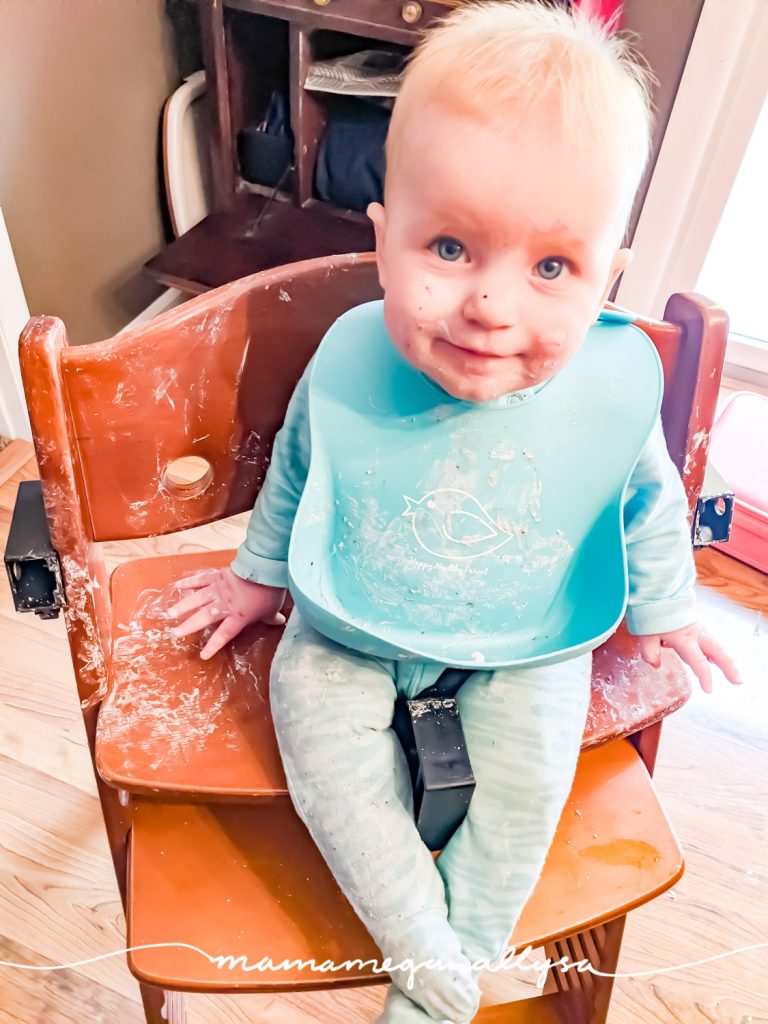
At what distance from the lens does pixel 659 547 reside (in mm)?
696

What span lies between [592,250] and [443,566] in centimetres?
26

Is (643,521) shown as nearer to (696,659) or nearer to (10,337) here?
(696,659)

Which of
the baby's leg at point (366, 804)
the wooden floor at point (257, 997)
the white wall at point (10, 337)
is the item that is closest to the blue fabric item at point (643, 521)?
the baby's leg at point (366, 804)

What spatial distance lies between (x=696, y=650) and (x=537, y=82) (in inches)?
17.8

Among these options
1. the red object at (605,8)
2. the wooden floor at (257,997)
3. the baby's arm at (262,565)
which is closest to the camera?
the baby's arm at (262,565)

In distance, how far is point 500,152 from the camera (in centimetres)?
51

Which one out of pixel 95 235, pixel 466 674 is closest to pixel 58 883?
pixel 466 674

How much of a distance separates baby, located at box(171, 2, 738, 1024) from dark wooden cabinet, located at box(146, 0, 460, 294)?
33.2 inches

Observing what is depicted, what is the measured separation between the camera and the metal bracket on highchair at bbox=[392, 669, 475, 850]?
2.07 ft

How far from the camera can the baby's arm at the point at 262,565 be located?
0.71 metres

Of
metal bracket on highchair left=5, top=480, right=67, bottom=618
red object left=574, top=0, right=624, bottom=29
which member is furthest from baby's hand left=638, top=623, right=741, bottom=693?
red object left=574, top=0, right=624, bottom=29

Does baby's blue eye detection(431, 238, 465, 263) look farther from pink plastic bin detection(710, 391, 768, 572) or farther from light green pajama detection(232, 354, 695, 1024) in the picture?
pink plastic bin detection(710, 391, 768, 572)

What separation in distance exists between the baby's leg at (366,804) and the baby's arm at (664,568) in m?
0.22

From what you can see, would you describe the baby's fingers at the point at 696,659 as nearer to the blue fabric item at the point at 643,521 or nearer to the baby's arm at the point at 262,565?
the blue fabric item at the point at 643,521
